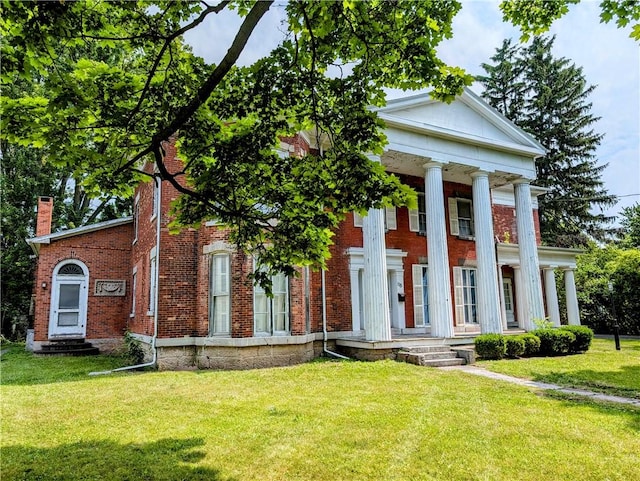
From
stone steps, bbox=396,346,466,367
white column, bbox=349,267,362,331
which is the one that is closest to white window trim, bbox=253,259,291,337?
white column, bbox=349,267,362,331

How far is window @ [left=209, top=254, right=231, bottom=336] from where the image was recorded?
11.2m

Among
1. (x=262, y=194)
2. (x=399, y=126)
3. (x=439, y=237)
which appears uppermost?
(x=399, y=126)

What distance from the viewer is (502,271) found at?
19156mm

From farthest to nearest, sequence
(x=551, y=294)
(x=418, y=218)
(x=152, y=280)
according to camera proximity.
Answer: (x=551, y=294) → (x=418, y=218) → (x=152, y=280)

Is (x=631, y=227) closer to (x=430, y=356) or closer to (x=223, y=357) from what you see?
(x=430, y=356)

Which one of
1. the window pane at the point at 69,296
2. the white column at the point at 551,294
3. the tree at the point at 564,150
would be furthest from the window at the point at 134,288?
the tree at the point at 564,150

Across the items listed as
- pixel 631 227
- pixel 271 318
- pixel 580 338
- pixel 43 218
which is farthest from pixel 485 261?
pixel 631 227

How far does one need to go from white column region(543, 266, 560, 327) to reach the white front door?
1457 millimetres

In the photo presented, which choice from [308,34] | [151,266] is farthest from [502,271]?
[308,34]

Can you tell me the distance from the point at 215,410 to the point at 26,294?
22779mm

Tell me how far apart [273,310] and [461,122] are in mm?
9548

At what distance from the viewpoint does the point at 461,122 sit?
1505 cm

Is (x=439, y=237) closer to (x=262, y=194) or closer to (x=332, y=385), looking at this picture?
(x=332, y=385)

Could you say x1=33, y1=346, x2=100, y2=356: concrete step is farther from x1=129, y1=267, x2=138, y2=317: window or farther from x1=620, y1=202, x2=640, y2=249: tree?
x1=620, y1=202, x2=640, y2=249: tree
